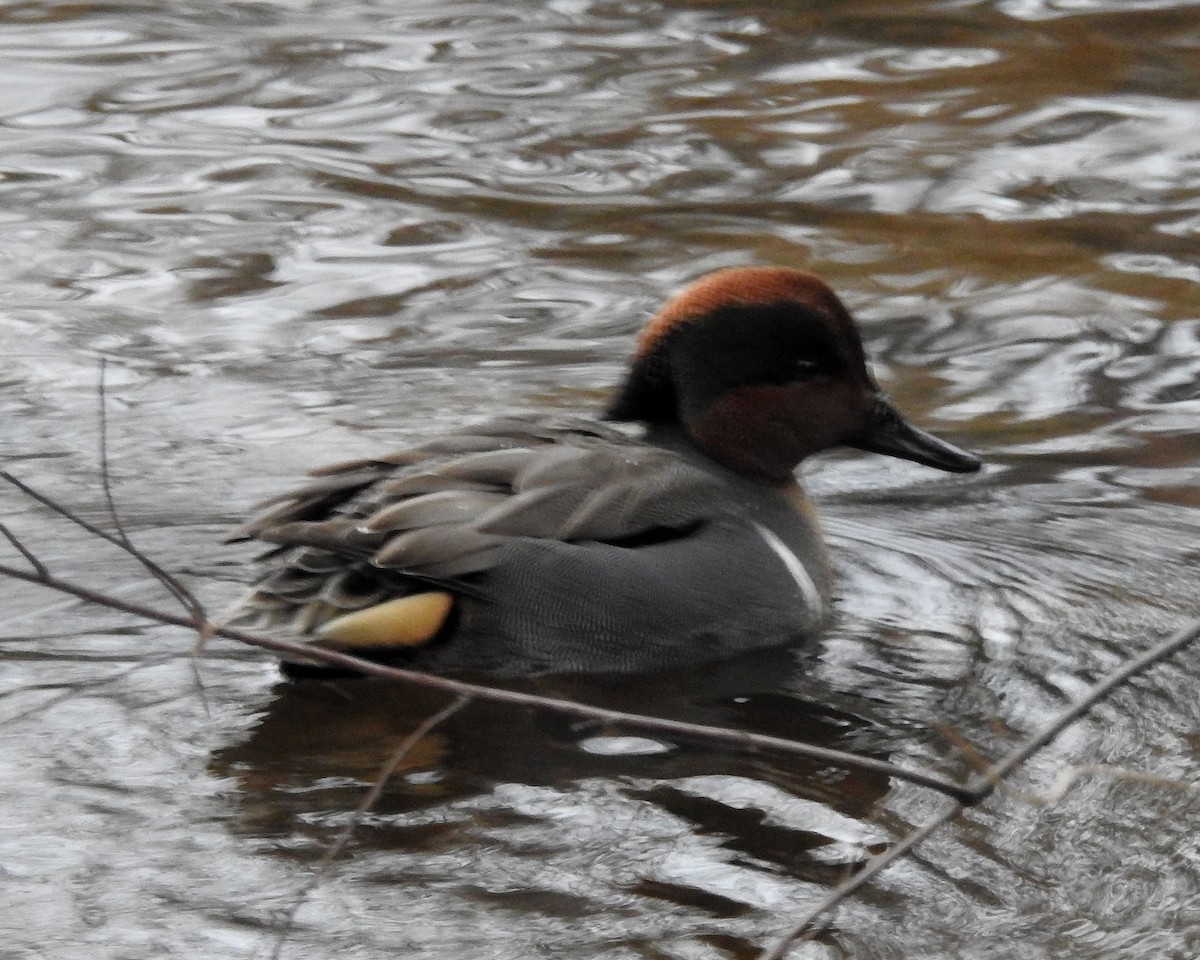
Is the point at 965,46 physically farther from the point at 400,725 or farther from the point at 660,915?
the point at 660,915

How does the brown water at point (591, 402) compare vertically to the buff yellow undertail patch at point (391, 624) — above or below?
below

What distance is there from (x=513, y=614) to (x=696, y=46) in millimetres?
7024

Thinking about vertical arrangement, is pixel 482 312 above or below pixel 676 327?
below

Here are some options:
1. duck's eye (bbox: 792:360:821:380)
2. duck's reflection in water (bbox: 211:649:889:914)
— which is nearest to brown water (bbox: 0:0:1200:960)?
duck's reflection in water (bbox: 211:649:889:914)

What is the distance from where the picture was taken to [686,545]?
17.0ft

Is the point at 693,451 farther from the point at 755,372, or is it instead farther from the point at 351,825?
the point at 351,825

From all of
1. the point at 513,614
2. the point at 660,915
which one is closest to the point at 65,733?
the point at 513,614

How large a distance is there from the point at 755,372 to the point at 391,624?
1.32 meters

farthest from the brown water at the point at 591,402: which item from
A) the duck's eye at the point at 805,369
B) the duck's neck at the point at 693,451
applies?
the duck's eye at the point at 805,369

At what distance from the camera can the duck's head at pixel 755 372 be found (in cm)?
551

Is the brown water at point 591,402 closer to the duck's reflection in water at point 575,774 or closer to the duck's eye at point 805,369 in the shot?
the duck's reflection in water at point 575,774

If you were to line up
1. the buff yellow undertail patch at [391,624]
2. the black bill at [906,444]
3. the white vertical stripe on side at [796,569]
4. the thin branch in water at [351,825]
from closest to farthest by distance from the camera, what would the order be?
the thin branch in water at [351,825]
the buff yellow undertail patch at [391,624]
the white vertical stripe on side at [796,569]
the black bill at [906,444]

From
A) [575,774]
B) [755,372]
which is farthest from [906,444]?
[575,774]

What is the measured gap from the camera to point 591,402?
715cm
